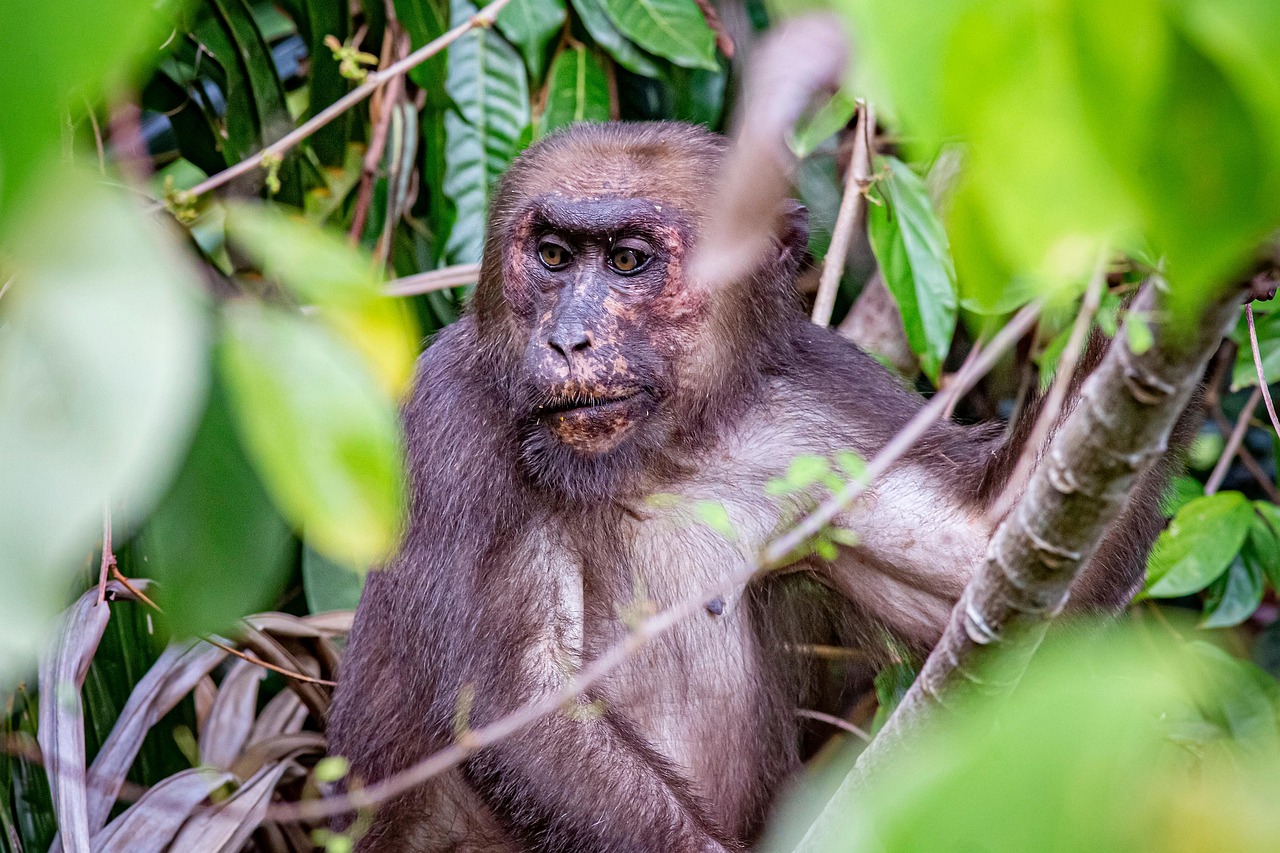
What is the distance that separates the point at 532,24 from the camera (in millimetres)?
3914

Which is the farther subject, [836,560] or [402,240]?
[402,240]

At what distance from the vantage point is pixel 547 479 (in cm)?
271

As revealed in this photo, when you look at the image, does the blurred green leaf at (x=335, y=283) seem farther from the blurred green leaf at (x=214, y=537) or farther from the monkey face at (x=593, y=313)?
the monkey face at (x=593, y=313)

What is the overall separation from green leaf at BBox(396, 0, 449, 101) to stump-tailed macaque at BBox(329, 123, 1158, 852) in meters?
0.99

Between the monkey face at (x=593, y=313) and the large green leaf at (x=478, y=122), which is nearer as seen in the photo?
the monkey face at (x=593, y=313)

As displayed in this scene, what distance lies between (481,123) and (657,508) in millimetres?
1609

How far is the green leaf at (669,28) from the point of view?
378 cm

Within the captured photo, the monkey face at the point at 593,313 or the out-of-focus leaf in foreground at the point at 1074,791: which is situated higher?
the out-of-focus leaf in foreground at the point at 1074,791

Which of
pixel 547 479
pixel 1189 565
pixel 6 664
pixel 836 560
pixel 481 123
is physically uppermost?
pixel 6 664

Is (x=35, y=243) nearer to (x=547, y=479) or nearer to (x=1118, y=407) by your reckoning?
(x=1118, y=407)

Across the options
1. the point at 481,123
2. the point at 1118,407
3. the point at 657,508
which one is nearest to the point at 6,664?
the point at 1118,407

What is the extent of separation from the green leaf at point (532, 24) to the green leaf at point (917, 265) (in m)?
1.28

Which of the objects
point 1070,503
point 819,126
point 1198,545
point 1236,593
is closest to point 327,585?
point 819,126

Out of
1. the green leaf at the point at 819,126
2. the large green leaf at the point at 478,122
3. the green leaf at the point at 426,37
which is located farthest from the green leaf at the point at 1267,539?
the green leaf at the point at 426,37
